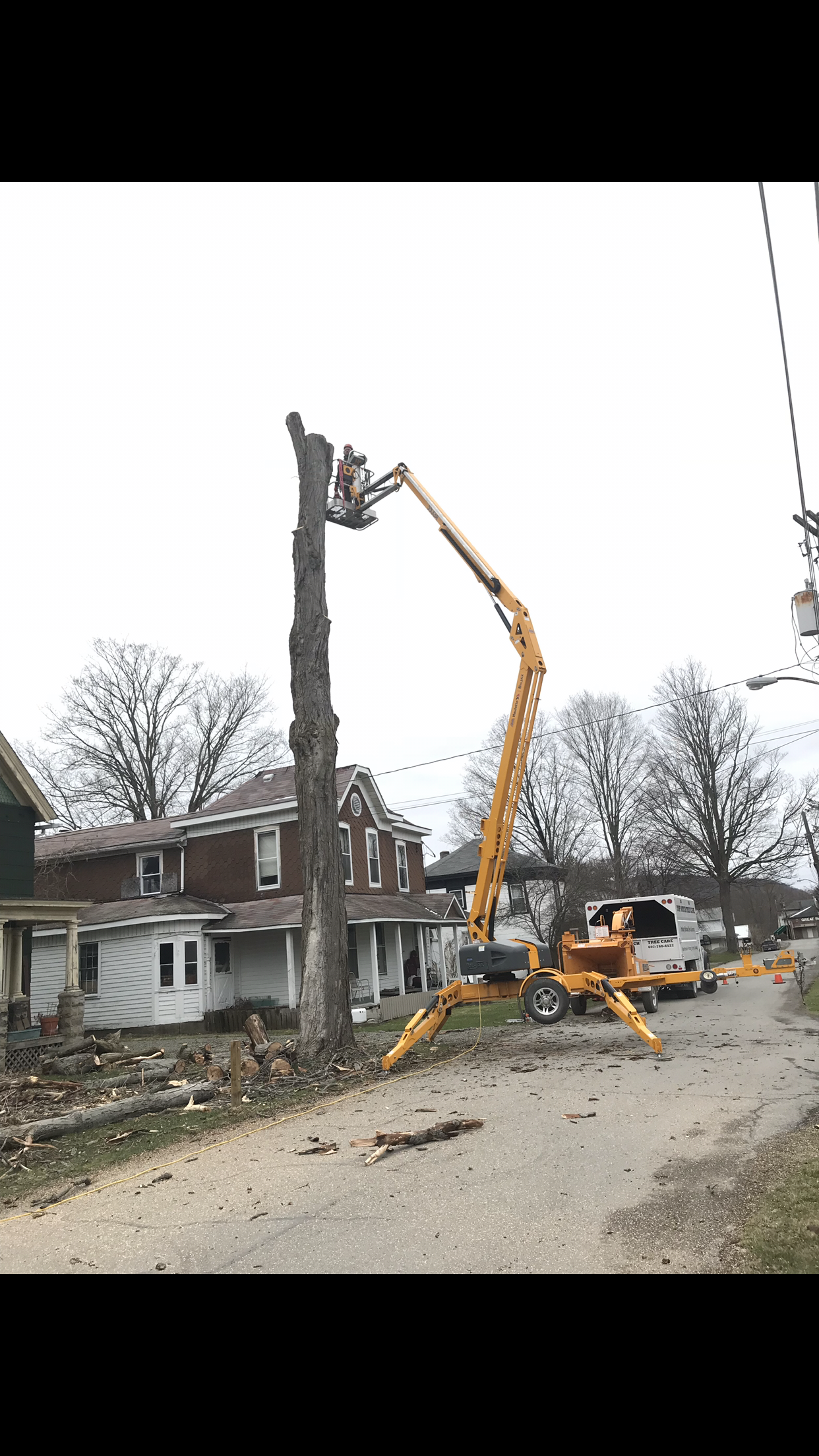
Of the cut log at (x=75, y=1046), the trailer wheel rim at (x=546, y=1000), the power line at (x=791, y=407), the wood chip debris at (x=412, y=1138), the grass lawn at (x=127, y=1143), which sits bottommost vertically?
the cut log at (x=75, y=1046)

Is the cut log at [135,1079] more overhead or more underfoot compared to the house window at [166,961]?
more underfoot

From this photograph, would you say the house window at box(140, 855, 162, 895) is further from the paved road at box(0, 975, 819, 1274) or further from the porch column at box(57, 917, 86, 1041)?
the paved road at box(0, 975, 819, 1274)

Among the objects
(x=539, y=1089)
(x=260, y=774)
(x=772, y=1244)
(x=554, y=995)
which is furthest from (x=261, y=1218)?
(x=260, y=774)

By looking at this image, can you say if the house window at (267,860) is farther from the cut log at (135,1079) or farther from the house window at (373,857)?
the cut log at (135,1079)

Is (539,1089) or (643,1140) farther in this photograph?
(539,1089)

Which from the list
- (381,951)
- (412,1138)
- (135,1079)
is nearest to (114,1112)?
(135,1079)

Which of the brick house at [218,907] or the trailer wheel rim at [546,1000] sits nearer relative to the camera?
the trailer wheel rim at [546,1000]

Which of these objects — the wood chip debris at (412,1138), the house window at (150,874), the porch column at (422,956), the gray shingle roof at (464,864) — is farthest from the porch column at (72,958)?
the gray shingle roof at (464,864)

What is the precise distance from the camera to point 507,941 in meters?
15.8

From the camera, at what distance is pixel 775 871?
44312 mm

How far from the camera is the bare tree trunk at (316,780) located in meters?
13.4

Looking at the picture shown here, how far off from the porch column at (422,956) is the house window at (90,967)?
11206mm
